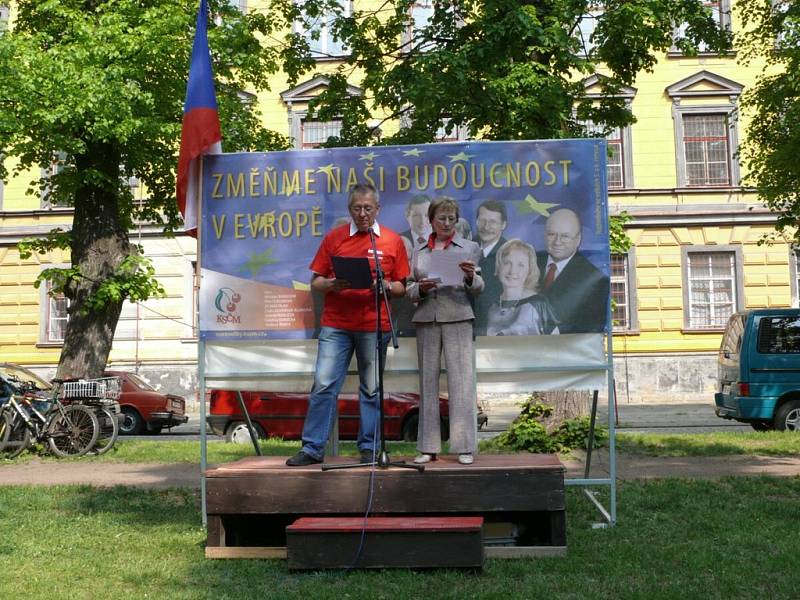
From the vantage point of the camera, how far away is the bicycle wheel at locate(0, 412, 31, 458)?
1487 cm

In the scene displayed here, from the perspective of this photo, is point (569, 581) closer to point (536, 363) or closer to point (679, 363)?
point (536, 363)

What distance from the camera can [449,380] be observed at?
724 centimetres

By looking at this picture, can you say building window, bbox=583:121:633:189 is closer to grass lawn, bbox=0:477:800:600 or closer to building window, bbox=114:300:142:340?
building window, bbox=114:300:142:340

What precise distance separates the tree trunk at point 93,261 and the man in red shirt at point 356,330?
10.3m

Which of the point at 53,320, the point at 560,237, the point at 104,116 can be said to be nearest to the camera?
the point at 560,237

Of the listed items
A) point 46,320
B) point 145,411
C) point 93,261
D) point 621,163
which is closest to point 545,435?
point 93,261

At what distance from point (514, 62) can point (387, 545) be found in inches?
361

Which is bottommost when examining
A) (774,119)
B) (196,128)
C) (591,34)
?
(196,128)

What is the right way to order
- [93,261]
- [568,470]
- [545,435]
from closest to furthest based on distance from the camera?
[568,470] < [545,435] < [93,261]

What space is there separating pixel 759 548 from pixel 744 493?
2.59m

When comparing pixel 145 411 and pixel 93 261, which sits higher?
pixel 93 261

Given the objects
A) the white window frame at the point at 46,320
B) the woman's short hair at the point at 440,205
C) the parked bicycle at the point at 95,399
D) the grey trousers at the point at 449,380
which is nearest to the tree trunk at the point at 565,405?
the grey trousers at the point at 449,380

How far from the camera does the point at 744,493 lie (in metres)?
9.12

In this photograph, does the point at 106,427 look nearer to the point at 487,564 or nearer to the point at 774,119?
the point at 487,564
